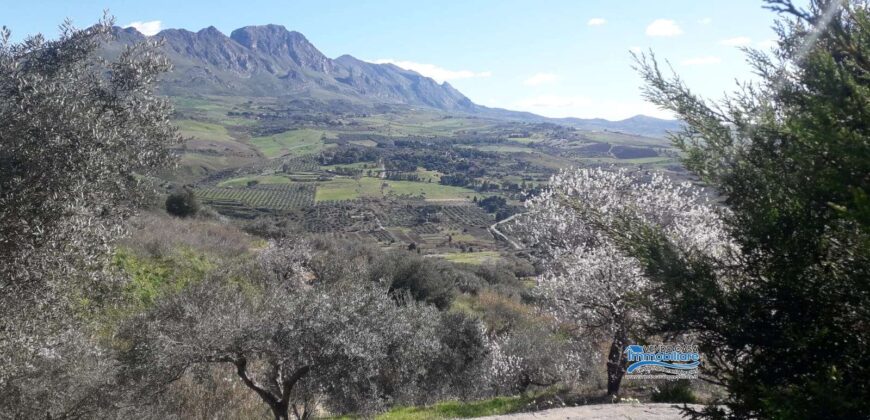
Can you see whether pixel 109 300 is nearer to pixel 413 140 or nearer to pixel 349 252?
pixel 349 252

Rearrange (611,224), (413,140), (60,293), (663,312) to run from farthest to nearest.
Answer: (413,140), (60,293), (611,224), (663,312)

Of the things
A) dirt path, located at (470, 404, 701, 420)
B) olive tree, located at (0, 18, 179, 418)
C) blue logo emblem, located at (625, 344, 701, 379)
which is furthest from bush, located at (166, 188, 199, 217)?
blue logo emblem, located at (625, 344, 701, 379)

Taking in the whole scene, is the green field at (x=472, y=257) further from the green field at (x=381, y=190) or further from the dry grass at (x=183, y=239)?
the green field at (x=381, y=190)

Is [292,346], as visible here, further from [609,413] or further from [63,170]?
[609,413]

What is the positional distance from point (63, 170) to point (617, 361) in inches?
474

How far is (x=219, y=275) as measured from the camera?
20047 mm

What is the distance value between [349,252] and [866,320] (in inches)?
1209

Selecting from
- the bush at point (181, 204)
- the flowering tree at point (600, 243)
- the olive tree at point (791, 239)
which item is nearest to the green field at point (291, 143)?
the bush at point (181, 204)

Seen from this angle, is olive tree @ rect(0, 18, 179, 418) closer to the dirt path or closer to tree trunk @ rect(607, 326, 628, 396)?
the dirt path

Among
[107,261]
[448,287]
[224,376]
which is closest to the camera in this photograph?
[107,261]

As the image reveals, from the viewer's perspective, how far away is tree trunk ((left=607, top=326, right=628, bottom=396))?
12.6 metres

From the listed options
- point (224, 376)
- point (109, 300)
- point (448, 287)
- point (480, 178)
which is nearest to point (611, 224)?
point (109, 300)

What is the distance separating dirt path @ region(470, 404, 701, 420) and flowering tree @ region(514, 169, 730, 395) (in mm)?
1338

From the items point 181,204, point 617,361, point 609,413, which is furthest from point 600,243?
point 181,204
